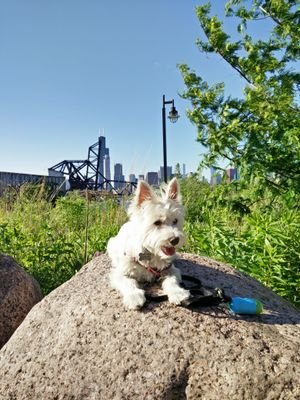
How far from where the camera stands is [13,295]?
482cm

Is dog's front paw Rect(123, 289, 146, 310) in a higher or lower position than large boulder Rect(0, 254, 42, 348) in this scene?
higher

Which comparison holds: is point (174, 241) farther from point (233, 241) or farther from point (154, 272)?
point (233, 241)

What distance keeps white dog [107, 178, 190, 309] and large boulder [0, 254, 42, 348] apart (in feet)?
5.55

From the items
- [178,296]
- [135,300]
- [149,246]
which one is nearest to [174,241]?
[149,246]

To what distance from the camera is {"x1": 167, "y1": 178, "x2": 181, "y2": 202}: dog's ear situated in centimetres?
353

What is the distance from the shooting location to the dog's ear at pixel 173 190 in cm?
353

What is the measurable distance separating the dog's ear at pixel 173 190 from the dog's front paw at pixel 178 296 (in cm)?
73

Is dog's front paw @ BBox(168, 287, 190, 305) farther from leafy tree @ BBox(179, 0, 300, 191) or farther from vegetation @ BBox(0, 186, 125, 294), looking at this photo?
vegetation @ BBox(0, 186, 125, 294)

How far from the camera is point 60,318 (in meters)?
3.52

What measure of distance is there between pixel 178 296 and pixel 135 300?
327mm

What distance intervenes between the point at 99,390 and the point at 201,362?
0.72 metres

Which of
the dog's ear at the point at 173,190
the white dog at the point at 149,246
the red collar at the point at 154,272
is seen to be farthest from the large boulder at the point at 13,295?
the dog's ear at the point at 173,190

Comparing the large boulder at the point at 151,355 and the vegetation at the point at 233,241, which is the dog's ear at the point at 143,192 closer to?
the large boulder at the point at 151,355

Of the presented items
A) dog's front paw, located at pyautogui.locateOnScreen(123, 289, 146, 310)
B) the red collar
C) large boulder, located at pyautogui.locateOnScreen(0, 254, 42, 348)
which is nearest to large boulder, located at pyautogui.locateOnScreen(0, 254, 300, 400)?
dog's front paw, located at pyautogui.locateOnScreen(123, 289, 146, 310)
